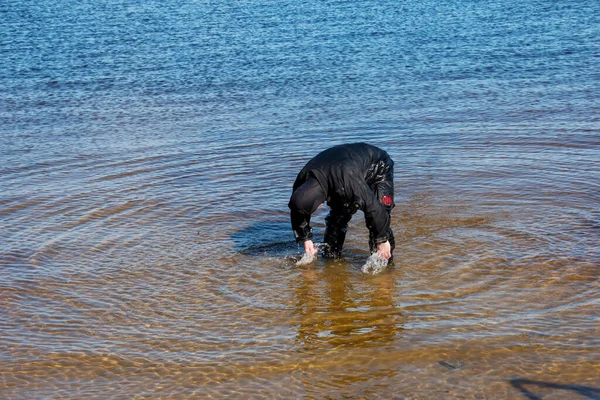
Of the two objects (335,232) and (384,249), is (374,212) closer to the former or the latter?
(384,249)

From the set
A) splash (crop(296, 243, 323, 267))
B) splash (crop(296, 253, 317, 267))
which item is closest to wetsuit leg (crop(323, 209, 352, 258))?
splash (crop(296, 243, 323, 267))

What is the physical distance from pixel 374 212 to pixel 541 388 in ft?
7.21

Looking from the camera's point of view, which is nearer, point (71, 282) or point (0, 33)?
point (71, 282)

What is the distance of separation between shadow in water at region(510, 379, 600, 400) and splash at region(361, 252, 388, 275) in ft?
7.91

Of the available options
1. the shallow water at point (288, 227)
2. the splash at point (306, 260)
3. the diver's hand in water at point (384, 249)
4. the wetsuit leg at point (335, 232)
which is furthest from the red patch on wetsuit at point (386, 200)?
the splash at point (306, 260)

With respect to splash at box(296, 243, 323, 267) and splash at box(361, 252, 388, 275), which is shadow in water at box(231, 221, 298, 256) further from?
splash at box(361, 252, 388, 275)

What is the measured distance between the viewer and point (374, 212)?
7258mm

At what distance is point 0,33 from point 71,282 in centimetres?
1943

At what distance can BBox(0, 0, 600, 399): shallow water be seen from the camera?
623 centimetres

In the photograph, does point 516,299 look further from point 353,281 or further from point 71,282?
point 71,282

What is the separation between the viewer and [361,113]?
1488 cm

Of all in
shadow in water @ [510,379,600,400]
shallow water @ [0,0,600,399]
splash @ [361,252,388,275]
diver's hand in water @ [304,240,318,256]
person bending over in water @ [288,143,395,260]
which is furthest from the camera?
splash @ [361,252,388,275]

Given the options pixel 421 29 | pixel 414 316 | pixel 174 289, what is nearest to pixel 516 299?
pixel 414 316

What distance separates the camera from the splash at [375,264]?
8.05m
